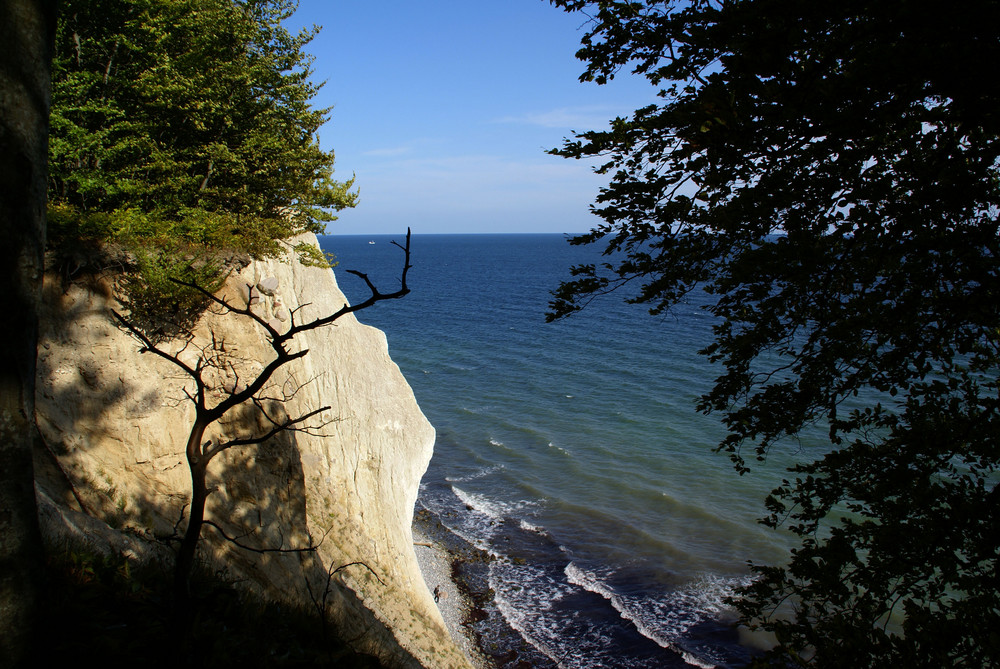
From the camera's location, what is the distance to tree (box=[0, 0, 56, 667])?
3248 mm

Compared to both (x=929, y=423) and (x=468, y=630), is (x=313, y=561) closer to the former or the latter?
(x=468, y=630)

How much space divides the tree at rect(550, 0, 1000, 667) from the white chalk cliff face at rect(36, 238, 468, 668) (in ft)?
18.9

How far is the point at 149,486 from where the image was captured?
404 inches

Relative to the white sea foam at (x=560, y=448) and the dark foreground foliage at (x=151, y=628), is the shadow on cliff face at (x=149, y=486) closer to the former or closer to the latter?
the dark foreground foliage at (x=151, y=628)

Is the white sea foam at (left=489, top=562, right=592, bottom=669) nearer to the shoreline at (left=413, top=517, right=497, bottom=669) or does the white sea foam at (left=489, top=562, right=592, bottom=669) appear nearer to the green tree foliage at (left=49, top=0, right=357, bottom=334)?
the shoreline at (left=413, top=517, right=497, bottom=669)

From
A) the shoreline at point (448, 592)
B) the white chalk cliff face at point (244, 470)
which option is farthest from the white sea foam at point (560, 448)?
the white chalk cliff face at point (244, 470)

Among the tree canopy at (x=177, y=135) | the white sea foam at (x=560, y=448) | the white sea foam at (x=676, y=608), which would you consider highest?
the tree canopy at (x=177, y=135)

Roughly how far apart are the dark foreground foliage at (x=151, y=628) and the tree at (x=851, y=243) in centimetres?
469

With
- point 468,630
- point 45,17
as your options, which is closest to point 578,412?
point 468,630

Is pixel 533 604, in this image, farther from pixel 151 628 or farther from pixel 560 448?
pixel 151 628

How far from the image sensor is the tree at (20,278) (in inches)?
128

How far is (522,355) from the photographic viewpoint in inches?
1774

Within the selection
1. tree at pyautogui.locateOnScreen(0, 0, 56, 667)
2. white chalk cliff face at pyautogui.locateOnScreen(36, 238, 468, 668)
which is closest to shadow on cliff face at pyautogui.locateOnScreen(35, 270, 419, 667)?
white chalk cliff face at pyautogui.locateOnScreen(36, 238, 468, 668)

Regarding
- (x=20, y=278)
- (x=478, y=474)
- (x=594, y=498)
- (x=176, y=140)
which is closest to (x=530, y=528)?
(x=594, y=498)
